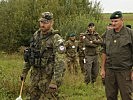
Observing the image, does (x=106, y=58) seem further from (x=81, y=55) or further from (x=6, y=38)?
(x=6, y=38)

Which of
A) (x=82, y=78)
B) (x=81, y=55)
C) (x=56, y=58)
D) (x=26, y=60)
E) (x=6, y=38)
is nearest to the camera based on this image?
(x=56, y=58)

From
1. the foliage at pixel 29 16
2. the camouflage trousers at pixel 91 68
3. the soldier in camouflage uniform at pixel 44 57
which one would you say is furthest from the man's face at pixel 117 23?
the foliage at pixel 29 16

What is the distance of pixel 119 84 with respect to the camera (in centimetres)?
682

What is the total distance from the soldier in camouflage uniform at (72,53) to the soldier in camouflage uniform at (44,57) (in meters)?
6.93

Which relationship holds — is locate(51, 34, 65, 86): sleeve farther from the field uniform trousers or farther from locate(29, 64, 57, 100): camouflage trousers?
the field uniform trousers

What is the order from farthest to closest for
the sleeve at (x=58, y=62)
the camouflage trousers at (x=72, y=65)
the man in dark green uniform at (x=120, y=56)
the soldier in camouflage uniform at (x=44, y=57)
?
1. the camouflage trousers at (x=72, y=65)
2. the man in dark green uniform at (x=120, y=56)
3. the soldier in camouflage uniform at (x=44, y=57)
4. the sleeve at (x=58, y=62)

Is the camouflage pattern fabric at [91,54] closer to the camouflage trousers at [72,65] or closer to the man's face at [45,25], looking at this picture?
the camouflage trousers at [72,65]

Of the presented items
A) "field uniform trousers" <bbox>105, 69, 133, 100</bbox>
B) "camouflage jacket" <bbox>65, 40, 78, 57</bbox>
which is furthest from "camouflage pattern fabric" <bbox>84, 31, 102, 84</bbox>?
"field uniform trousers" <bbox>105, 69, 133, 100</bbox>

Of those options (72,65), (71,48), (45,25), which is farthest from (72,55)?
(45,25)

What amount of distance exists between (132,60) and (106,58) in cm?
50

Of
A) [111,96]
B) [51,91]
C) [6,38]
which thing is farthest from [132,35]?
[6,38]

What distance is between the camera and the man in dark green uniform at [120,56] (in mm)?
6699

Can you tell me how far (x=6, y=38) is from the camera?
2992 cm

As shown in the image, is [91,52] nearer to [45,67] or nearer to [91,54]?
[91,54]
